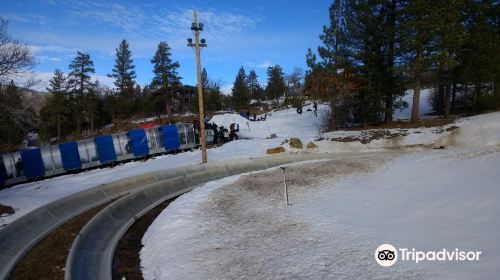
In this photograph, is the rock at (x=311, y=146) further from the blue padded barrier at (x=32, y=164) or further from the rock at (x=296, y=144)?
the blue padded barrier at (x=32, y=164)

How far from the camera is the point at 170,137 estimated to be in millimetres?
27281

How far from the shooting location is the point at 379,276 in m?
6.82

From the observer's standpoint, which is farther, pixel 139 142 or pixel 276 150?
pixel 139 142

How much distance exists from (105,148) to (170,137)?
4.96m

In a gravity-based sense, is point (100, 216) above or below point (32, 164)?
below

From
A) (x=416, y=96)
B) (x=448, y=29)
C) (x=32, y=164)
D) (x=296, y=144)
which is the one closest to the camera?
(x=448, y=29)

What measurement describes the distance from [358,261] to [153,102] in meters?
53.8

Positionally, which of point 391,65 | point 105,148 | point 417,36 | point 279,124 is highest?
point 417,36

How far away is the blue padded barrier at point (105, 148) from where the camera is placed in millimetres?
25078

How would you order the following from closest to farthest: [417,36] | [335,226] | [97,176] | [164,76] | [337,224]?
1. [335,226]
2. [337,224]
3. [97,176]
4. [417,36]
5. [164,76]

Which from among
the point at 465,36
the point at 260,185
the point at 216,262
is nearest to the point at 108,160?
the point at 260,185

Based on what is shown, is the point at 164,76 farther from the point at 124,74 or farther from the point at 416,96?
the point at 416,96

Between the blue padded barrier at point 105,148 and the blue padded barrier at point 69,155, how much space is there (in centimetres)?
148

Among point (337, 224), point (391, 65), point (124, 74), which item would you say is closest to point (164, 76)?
point (124, 74)
